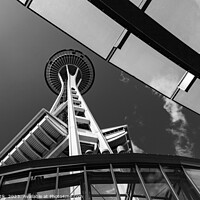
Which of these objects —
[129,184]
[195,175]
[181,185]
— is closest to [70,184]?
[129,184]

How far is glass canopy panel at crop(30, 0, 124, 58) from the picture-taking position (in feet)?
7.80

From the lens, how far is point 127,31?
241cm

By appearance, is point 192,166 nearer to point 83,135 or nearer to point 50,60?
point 83,135

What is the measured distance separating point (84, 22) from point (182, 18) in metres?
0.88

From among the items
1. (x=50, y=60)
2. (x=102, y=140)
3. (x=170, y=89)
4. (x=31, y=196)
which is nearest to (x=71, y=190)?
(x=31, y=196)

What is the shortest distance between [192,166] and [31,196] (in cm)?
434

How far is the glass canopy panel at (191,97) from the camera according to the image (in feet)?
9.10

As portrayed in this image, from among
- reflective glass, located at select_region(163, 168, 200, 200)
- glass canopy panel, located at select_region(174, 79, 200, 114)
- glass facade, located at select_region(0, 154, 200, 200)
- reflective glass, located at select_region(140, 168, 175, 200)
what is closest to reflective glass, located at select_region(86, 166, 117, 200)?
glass facade, located at select_region(0, 154, 200, 200)

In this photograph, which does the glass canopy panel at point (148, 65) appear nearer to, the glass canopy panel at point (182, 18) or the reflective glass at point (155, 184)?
the glass canopy panel at point (182, 18)

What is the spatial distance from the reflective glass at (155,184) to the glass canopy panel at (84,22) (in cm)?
443

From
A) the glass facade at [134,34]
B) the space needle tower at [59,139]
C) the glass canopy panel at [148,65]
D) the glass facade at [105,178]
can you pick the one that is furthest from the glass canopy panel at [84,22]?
the space needle tower at [59,139]

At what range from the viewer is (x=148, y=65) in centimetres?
272

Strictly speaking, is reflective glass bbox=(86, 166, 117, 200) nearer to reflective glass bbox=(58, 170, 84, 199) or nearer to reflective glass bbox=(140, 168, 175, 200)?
reflective glass bbox=(58, 170, 84, 199)

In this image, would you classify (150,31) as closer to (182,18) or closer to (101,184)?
(182,18)
